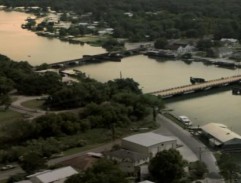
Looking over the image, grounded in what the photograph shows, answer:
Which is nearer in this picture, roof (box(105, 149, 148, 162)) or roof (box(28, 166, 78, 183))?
roof (box(28, 166, 78, 183))

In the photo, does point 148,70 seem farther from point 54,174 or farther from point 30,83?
point 54,174

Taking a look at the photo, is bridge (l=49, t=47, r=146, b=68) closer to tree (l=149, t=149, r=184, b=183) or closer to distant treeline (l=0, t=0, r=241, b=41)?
distant treeline (l=0, t=0, r=241, b=41)

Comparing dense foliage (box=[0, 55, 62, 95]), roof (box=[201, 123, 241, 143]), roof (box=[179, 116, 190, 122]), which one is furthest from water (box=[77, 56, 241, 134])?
dense foliage (box=[0, 55, 62, 95])

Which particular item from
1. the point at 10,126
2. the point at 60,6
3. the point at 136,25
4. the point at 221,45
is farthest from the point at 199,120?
the point at 60,6

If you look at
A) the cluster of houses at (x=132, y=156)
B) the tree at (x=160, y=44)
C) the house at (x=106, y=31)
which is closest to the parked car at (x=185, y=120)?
the cluster of houses at (x=132, y=156)

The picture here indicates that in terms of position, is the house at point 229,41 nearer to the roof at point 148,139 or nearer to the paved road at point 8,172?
the roof at point 148,139

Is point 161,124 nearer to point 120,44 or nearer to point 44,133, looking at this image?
point 44,133
